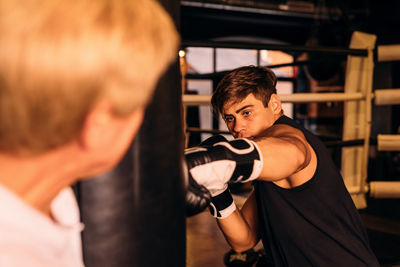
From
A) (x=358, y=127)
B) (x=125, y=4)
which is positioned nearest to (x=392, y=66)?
(x=358, y=127)

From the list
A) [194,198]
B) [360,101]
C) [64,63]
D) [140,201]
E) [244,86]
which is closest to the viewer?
[64,63]

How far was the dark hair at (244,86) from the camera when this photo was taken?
41.3 inches

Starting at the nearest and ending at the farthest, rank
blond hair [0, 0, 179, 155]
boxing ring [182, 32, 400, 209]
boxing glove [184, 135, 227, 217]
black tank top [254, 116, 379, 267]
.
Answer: blond hair [0, 0, 179, 155]
boxing glove [184, 135, 227, 217]
black tank top [254, 116, 379, 267]
boxing ring [182, 32, 400, 209]


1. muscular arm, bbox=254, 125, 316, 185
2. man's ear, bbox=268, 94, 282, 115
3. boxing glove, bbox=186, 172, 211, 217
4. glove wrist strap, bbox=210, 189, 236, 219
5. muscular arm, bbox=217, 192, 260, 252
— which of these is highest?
man's ear, bbox=268, 94, 282, 115

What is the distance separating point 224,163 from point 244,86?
0.47 meters

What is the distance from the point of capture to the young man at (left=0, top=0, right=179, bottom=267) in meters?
0.33

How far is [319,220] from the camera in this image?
988 millimetres

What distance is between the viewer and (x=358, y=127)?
1907mm

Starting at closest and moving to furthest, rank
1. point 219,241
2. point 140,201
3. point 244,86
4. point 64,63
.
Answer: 1. point 64,63
2. point 140,201
3. point 244,86
4. point 219,241

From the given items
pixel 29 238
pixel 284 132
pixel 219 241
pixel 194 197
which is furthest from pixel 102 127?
pixel 219 241

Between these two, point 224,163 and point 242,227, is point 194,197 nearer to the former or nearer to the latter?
point 224,163

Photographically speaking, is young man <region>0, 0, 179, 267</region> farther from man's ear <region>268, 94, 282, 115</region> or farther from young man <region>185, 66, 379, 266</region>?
man's ear <region>268, 94, 282, 115</region>

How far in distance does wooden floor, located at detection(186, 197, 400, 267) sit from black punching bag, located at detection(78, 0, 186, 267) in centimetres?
125

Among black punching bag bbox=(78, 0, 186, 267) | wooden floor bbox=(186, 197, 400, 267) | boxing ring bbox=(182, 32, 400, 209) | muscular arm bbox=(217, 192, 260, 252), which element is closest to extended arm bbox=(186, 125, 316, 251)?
black punching bag bbox=(78, 0, 186, 267)
